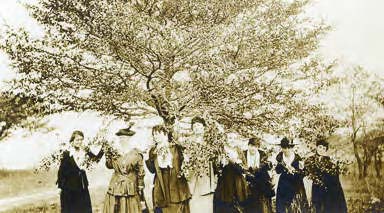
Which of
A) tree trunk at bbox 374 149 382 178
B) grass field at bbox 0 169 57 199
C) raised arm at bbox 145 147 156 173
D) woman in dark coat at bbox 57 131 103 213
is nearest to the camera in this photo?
grass field at bbox 0 169 57 199

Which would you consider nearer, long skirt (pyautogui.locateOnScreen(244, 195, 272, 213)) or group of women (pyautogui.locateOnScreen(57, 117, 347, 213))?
group of women (pyautogui.locateOnScreen(57, 117, 347, 213))

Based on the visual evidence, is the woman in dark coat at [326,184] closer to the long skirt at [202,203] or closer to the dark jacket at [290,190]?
the dark jacket at [290,190]

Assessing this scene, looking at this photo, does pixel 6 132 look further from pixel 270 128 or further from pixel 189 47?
pixel 270 128

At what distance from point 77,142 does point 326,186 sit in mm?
2416

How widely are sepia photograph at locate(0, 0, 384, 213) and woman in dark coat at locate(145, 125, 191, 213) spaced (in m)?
0.01

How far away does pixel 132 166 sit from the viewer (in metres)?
4.67

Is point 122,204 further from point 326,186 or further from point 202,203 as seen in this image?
point 326,186

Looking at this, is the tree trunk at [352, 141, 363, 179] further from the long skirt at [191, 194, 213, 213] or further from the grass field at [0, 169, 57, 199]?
the grass field at [0, 169, 57, 199]

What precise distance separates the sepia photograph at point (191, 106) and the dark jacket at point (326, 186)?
11 millimetres

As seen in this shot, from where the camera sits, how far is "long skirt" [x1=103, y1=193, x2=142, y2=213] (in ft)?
15.3

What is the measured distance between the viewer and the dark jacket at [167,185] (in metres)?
4.72

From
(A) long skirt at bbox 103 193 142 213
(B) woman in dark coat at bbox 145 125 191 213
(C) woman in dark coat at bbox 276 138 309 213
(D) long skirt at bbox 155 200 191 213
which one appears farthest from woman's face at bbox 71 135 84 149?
(C) woman in dark coat at bbox 276 138 309 213

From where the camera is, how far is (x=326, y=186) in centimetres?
484

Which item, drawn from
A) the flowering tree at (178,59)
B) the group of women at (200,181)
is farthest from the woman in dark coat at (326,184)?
the flowering tree at (178,59)
